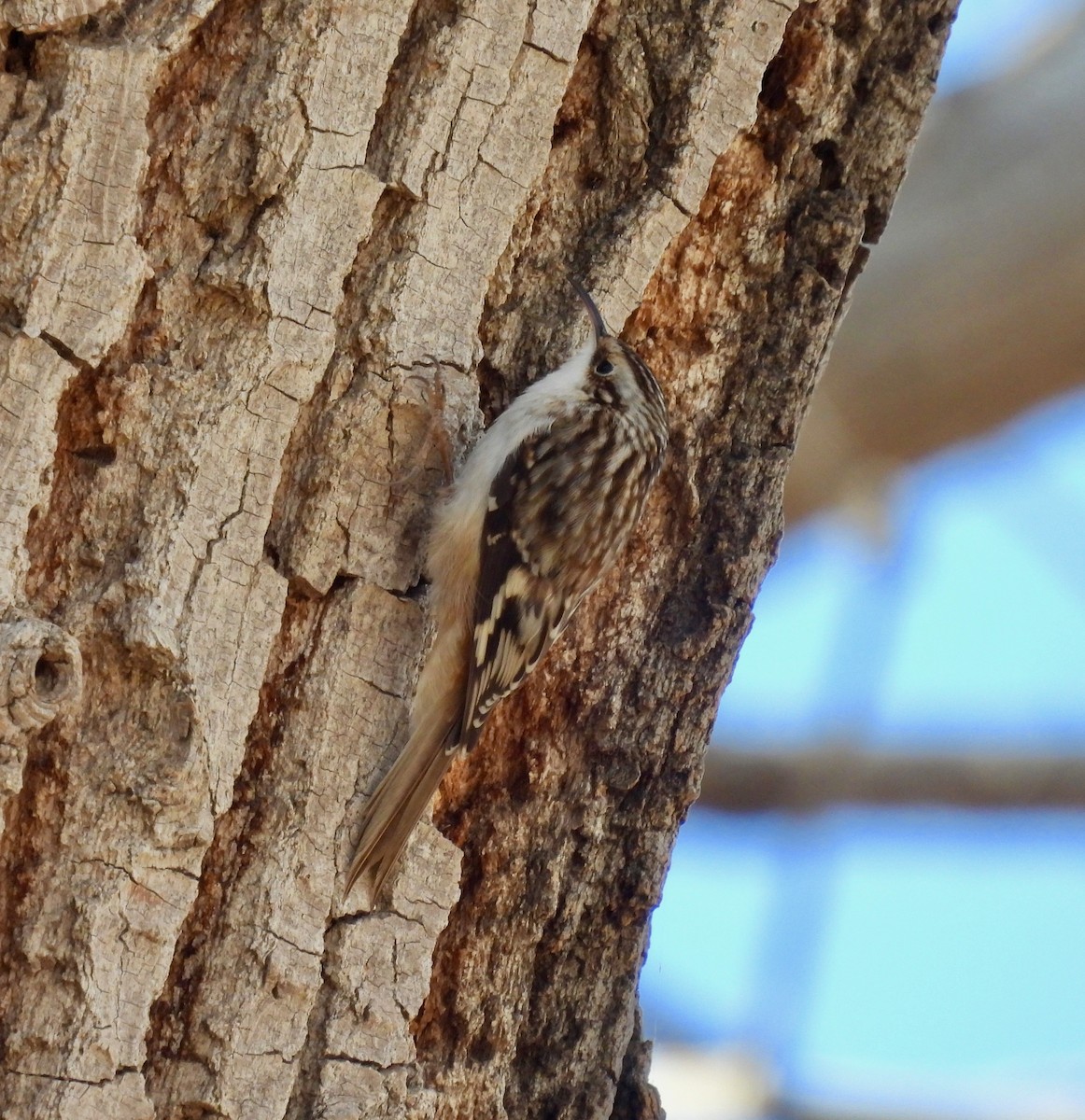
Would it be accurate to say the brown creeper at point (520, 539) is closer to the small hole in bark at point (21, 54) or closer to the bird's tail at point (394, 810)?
the bird's tail at point (394, 810)

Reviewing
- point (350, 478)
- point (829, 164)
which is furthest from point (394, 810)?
point (829, 164)

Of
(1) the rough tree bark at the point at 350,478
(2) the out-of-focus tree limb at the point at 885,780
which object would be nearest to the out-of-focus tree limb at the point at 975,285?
(2) the out-of-focus tree limb at the point at 885,780

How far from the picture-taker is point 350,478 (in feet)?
7.16

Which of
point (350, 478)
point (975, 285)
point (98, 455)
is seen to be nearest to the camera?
point (98, 455)

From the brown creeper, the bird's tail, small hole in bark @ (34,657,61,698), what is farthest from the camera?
the brown creeper

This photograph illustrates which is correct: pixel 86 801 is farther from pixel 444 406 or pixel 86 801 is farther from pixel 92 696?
pixel 444 406

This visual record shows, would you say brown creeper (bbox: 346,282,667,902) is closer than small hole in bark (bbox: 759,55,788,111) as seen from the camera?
Yes

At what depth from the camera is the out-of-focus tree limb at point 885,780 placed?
4234mm

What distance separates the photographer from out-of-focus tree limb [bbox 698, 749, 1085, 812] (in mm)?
4234

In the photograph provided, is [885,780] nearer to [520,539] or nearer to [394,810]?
[520,539]

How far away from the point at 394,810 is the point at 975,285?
8.39ft

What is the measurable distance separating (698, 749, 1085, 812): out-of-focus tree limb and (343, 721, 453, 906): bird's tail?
2.06m

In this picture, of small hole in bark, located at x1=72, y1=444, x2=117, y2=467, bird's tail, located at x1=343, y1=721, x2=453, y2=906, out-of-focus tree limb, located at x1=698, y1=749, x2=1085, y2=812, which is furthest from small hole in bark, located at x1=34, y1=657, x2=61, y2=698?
out-of-focus tree limb, located at x1=698, y1=749, x2=1085, y2=812

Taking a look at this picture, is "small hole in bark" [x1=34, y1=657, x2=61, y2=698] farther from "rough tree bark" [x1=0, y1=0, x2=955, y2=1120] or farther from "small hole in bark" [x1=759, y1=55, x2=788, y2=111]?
"small hole in bark" [x1=759, y1=55, x2=788, y2=111]
